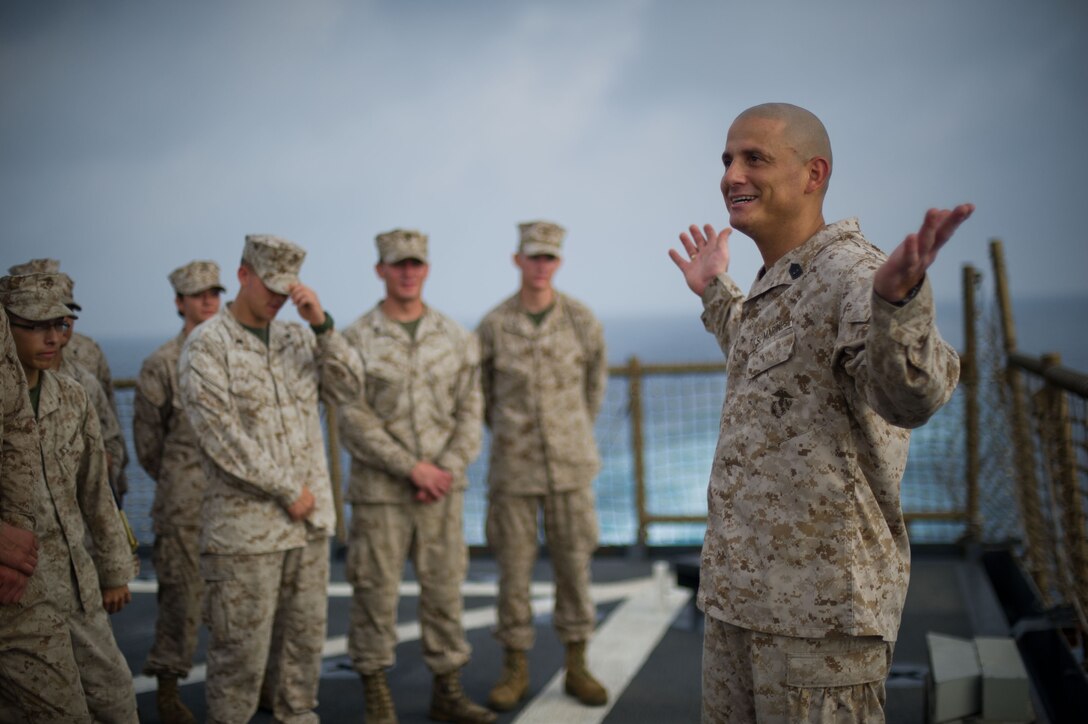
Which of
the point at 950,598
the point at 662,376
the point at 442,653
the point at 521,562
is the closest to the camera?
the point at 442,653

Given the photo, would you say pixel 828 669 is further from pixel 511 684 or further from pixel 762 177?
pixel 511 684

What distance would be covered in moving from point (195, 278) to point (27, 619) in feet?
Answer: 6.48

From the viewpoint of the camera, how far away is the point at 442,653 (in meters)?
3.79

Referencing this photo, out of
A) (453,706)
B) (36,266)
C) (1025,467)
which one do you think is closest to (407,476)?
(453,706)

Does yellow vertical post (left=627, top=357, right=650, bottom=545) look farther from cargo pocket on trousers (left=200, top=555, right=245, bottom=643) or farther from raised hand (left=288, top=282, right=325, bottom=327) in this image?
Result: cargo pocket on trousers (left=200, top=555, right=245, bottom=643)

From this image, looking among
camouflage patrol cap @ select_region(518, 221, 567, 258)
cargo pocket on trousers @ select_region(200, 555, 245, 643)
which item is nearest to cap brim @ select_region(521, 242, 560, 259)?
camouflage patrol cap @ select_region(518, 221, 567, 258)

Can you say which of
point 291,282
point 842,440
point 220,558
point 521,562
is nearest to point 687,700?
point 521,562

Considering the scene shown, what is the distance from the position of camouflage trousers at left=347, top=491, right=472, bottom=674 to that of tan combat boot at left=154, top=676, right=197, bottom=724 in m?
0.62

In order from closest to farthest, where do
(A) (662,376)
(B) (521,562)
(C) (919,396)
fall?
(C) (919,396), (B) (521,562), (A) (662,376)

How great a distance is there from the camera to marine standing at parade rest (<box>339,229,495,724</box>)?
3707 mm

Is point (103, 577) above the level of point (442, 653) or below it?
above

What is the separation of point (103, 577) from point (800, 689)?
1.79 m

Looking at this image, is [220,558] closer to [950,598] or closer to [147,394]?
[147,394]

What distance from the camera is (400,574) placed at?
3.74m
